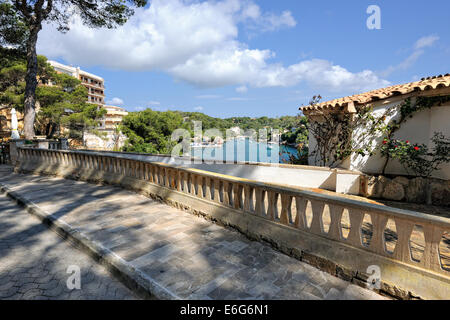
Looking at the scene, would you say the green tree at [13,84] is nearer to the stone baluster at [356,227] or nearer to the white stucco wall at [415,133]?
the white stucco wall at [415,133]

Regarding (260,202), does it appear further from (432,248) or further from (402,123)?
(402,123)

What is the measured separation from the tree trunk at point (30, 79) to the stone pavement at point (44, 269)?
10.2 m

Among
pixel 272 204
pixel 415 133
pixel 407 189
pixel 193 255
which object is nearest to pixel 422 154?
pixel 415 133

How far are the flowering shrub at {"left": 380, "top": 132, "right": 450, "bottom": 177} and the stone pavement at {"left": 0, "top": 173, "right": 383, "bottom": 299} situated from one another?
5707 millimetres

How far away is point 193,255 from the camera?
10.8 ft

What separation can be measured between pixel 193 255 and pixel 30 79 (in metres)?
13.6

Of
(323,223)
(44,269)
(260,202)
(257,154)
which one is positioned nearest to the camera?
(44,269)

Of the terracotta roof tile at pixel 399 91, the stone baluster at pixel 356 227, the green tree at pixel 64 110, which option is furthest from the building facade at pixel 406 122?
the green tree at pixel 64 110

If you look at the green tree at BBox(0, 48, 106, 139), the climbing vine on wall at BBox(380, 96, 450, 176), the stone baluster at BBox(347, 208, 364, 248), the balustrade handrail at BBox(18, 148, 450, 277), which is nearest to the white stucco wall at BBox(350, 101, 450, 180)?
the climbing vine on wall at BBox(380, 96, 450, 176)

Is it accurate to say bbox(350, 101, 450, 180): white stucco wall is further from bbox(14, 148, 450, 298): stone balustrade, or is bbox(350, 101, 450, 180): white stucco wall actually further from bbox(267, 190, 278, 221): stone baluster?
bbox(267, 190, 278, 221): stone baluster

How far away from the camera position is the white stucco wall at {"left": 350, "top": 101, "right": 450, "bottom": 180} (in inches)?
267

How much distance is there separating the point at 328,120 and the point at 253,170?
322 centimetres

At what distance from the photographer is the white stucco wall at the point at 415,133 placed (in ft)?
22.2
